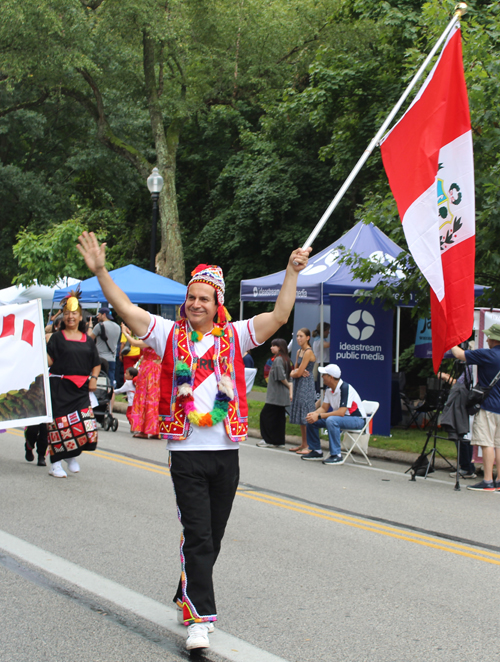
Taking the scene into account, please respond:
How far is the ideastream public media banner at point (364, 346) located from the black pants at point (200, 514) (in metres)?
9.75

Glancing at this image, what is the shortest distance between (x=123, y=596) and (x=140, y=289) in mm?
14203

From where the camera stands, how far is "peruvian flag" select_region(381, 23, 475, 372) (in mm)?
6051

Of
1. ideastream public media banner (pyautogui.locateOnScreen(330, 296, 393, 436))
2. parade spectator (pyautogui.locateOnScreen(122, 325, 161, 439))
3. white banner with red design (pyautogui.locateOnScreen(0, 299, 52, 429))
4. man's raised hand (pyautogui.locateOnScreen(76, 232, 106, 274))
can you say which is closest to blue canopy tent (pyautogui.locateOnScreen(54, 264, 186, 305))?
parade spectator (pyautogui.locateOnScreen(122, 325, 161, 439))

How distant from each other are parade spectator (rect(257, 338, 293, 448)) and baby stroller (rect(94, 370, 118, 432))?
2.87 meters

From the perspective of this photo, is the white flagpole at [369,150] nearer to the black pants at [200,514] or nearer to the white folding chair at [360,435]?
the black pants at [200,514]

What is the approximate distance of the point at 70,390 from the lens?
903 centimetres

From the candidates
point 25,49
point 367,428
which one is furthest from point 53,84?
point 367,428

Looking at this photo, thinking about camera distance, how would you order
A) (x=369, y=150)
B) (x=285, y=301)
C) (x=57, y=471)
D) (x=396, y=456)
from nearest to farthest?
(x=285, y=301) < (x=369, y=150) < (x=57, y=471) < (x=396, y=456)

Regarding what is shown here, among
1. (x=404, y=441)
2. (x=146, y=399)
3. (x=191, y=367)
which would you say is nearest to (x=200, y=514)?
(x=191, y=367)

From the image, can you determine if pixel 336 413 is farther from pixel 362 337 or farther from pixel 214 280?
pixel 214 280

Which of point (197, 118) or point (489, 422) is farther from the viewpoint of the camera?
point (197, 118)

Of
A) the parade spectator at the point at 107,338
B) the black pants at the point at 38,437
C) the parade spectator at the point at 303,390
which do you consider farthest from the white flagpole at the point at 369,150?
the parade spectator at the point at 107,338

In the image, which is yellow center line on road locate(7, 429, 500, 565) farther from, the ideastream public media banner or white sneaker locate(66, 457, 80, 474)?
the ideastream public media banner

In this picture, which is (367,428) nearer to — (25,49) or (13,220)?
(25,49)
